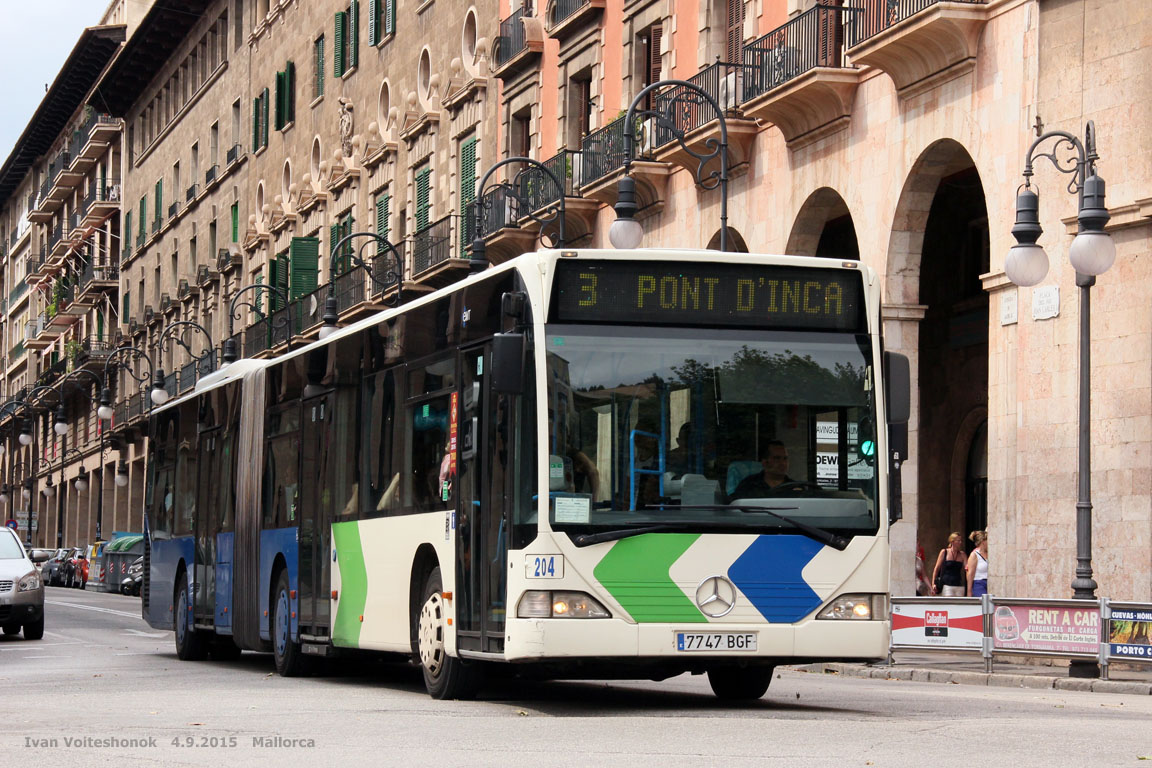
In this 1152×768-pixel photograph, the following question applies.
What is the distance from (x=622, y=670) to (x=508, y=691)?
2.30 m

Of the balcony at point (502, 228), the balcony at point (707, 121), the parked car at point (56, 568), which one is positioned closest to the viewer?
the balcony at point (707, 121)

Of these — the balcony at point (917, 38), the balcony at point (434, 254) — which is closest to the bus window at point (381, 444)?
the balcony at point (917, 38)

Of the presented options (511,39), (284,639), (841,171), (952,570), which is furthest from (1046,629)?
(511,39)

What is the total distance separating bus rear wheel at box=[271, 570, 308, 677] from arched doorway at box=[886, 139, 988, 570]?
49.7ft

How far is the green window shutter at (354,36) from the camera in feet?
171

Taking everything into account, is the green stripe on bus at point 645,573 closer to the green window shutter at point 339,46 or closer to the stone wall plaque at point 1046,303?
the stone wall plaque at point 1046,303

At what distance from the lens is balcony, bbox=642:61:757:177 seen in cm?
2933

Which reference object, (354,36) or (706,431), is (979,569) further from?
(354,36)

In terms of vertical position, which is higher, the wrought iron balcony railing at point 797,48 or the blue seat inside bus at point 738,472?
the wrought iron balcony railing at point 797,48

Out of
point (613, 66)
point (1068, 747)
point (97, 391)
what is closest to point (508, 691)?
point (1068, 747)

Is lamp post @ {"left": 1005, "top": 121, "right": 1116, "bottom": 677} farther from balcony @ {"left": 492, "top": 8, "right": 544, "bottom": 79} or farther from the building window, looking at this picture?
the building window

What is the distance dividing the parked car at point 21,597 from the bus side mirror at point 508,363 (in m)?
15.5

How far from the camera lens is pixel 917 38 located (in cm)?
2417

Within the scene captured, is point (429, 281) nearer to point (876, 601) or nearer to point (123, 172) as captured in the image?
point (876, 601)
